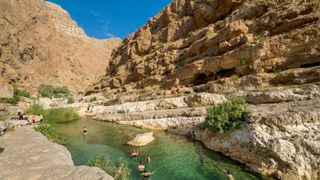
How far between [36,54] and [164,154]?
109 m

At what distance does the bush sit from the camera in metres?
A: 18.4

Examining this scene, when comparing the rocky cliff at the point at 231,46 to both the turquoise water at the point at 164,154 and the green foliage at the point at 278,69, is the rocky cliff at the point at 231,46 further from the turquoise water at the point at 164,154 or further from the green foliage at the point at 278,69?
the turquoise water at the point at 164,154

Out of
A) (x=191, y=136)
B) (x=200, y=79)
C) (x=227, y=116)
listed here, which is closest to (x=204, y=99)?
(x=191, y=136)

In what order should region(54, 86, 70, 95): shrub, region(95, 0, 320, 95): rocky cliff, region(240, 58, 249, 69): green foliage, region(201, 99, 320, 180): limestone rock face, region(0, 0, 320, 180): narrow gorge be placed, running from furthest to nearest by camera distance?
region(54, 86, 70, 95): shrub
region(240, 58, 249, 69): green foliage
region(95, 0, 320, 95): rocky cliff
region(0, 0, 320, 180): narrow gorge
region(201, 99, 320, 180): limestone rock face

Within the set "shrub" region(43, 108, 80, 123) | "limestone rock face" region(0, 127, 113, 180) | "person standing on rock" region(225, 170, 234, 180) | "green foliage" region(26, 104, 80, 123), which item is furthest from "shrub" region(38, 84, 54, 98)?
"person standing on rock" region(225, 170, 234, 180)

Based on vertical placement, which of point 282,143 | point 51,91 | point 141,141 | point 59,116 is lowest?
point 141,141

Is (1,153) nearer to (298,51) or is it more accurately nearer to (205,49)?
(298,51)

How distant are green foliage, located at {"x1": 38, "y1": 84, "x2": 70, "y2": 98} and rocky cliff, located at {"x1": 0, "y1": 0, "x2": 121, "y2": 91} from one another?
3043 mm

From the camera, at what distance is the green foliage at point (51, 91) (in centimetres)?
9345

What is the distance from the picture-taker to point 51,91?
3910 inches

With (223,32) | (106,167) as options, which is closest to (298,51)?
(223,32)

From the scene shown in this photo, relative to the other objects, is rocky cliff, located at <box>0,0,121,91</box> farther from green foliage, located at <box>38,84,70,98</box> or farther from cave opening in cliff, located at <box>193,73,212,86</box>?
cave opening in cliff, located at <box>193,73,212,86</box>

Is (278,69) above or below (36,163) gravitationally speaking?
above

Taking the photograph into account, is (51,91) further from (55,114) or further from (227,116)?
(227,116)
